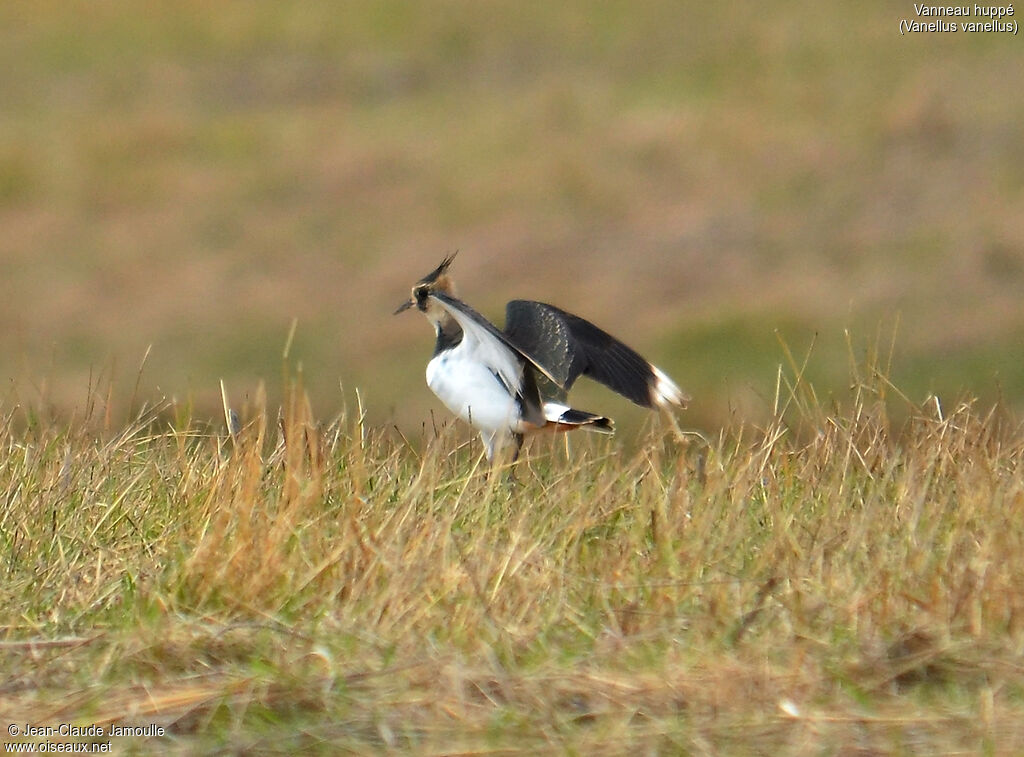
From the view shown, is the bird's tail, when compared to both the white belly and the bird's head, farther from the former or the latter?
the bird's head

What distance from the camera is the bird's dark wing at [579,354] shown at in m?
5.86

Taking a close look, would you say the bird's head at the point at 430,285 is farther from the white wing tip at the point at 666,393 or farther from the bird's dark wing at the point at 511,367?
the white wing tip at the point at 666,393

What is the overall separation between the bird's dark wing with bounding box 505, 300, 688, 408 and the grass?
82 cm

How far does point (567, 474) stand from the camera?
478cm

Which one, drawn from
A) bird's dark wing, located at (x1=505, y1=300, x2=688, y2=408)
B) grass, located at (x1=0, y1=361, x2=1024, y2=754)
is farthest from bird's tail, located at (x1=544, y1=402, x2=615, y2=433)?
grass, located at (x1=0, y1=361, x2=1024, y2=754)

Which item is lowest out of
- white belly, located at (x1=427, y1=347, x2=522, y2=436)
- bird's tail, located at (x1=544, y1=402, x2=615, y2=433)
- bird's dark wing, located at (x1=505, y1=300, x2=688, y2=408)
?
bird's tail, located at (x1=544, y1=402, x2=615, y2=433)

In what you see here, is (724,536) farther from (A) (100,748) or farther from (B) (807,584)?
(A) (100,748)

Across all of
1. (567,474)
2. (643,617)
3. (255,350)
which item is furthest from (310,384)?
(643,617)

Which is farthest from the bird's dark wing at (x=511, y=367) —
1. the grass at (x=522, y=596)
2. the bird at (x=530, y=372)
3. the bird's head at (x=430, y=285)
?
the grass at (x=522, y=596)

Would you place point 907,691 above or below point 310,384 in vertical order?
above

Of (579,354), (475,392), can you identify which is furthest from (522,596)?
(475,392)

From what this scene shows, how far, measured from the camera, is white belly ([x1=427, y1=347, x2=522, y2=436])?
603cm

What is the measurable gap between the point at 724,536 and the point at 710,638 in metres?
0.53

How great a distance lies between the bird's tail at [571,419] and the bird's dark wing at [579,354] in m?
0.12
